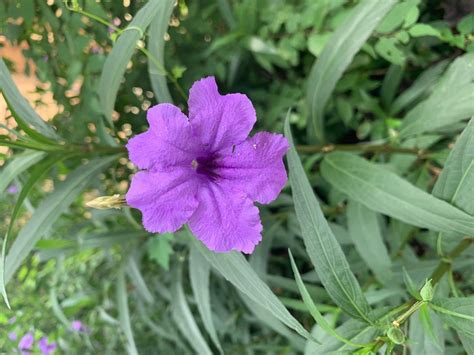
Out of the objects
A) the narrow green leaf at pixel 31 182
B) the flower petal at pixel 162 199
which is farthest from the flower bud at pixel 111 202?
the narrow green leaf at pixel 31 182

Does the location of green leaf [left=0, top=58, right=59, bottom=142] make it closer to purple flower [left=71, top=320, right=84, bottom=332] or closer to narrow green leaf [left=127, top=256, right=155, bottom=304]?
narrow green leaf [left=127, top=256, right=155, bottom=304]

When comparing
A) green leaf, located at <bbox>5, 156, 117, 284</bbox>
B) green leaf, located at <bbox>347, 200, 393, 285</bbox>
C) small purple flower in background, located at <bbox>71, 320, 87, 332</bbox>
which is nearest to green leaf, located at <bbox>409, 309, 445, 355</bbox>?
green leaf, located at <bbox>347, 200, 393, 285</bbox>

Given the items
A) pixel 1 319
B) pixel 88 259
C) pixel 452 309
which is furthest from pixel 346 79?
pixel 1 319

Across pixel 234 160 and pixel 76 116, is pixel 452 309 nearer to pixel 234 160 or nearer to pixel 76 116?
pixel 234 160

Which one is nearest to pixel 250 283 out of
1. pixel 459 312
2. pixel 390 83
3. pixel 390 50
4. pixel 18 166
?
pixel 459 312

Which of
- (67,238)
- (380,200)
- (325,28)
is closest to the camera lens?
(380,200)

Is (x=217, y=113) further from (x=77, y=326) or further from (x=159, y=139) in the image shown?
(x=77, y=326)
